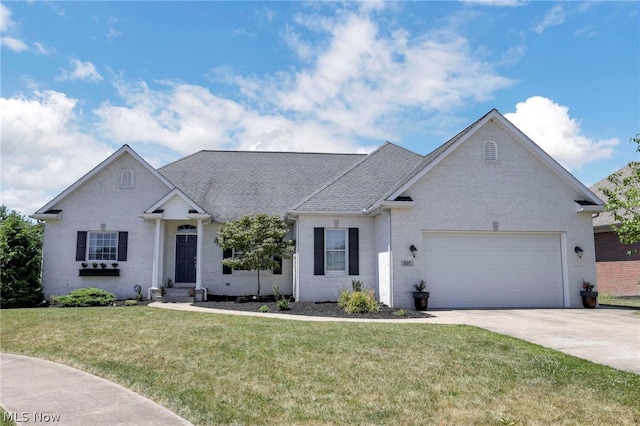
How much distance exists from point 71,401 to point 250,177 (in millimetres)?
16310

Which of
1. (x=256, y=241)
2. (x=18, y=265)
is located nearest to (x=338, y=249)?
(x=256, y=241)

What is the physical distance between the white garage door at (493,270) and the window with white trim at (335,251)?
3.12 m

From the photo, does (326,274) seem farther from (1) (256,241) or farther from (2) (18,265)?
(2) (18,265)

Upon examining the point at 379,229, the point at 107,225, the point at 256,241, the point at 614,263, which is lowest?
the point at 614,263

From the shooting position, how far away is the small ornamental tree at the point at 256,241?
1659 centimetres

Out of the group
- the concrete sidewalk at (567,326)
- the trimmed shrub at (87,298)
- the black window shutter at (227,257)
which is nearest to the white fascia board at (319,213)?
the black window shutter at (227,257)

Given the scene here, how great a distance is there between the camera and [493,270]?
622 inches

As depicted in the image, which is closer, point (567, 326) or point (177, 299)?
point (567, 326)

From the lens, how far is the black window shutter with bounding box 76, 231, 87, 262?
702 inches

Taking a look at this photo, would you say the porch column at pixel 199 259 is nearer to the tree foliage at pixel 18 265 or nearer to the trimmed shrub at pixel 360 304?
the tree foliage at pixel 18 265

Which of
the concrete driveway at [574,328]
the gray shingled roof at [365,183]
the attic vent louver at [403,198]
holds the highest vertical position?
the gray shingled roof at [365,183]

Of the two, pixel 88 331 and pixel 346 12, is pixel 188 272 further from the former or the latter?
pixel 346 12

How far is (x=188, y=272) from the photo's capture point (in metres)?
18.8

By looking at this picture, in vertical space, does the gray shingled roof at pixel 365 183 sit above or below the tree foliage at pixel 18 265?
above
